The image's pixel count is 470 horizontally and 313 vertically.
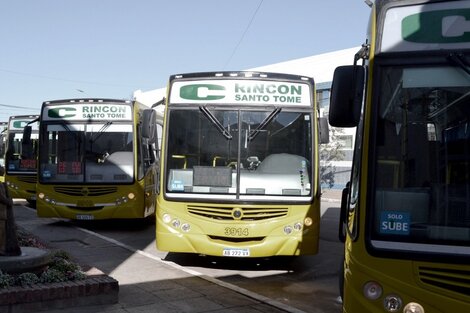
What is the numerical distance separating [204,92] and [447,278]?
5.50 meters

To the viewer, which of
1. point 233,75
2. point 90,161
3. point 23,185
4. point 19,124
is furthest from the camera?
point 19,124

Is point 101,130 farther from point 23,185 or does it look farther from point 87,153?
point 23,185

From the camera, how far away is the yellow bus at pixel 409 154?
343 centimetres

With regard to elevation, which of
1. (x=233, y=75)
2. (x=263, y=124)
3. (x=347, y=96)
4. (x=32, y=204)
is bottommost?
(x=32, y=204)

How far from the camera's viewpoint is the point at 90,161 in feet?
41.1

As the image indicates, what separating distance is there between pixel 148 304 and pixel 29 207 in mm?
14336

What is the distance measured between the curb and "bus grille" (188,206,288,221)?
212cm

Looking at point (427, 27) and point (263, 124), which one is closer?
point (427, 27)

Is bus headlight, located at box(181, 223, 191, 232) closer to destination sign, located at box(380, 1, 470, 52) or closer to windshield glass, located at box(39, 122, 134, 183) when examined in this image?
destination sign, located at box(380, 1, 470, 52)

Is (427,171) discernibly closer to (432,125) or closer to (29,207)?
(432,125)

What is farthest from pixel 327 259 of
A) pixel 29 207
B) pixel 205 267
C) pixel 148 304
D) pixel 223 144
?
pixel 29 207

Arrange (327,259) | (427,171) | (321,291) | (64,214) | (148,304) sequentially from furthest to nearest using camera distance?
(64,214)
(327,259)
(321,291)
(148,304)
(427,171)

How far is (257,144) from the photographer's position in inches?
324

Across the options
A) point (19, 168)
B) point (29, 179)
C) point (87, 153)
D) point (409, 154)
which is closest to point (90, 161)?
point (87, 153)
